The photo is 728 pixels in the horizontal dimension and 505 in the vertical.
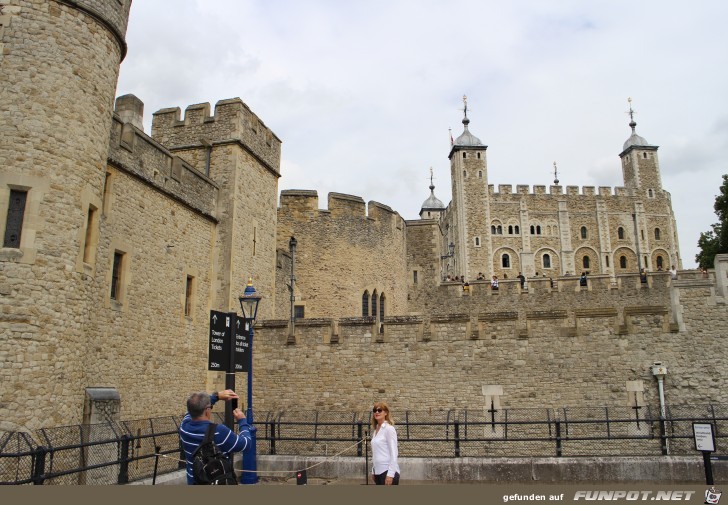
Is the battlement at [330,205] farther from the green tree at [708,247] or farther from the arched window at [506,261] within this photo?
the arched window at [506,261]

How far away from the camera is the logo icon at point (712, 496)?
5708 mm

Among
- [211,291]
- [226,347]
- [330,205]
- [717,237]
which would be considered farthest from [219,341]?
[717,237]

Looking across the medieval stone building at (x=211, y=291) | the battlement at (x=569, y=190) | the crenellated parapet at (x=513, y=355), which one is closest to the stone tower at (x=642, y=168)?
the battlement at (x=569, y=190)

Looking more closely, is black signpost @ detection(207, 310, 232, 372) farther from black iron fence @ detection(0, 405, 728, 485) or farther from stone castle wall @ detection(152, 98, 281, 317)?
stone castle wall @ detection(152, 98, 281, 317)

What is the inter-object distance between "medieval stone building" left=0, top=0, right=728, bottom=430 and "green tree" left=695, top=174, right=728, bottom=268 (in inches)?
464

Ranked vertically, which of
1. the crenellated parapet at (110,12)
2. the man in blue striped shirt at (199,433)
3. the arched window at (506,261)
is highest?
the arched window at (506,261)

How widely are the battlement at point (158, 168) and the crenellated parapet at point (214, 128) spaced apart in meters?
1.53

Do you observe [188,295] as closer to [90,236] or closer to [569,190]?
[90,236]

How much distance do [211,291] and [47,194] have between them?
638cm

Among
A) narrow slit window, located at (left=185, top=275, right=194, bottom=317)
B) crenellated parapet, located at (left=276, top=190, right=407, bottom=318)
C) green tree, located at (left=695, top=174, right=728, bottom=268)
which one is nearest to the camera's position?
narrow slit window, located at (left=185, top=275, right=194, bottom=317)

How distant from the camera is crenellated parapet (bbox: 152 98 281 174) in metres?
16.0

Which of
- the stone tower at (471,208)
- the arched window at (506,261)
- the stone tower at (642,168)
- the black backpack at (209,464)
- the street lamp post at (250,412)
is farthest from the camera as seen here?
the stone tower at (642,168)

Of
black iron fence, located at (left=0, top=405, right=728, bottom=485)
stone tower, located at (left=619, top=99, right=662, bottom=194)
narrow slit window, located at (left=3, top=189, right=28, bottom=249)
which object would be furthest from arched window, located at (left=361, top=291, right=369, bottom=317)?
stone tower, located at (left=619, top=99, right=662, bottom=194)

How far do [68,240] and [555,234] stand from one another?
224 ft
